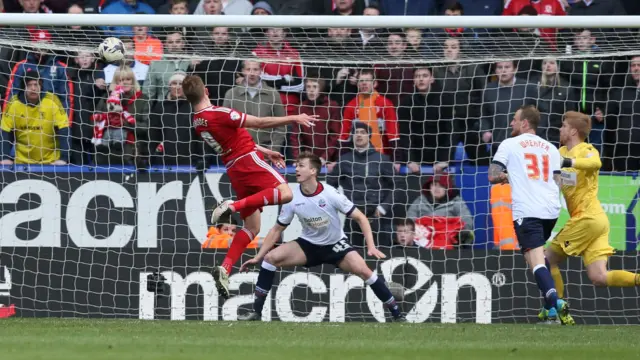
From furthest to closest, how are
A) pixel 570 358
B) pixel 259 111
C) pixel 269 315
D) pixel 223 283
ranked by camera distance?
pixel 259 111 → pixel 269 315 → pixel 223 283 → pixel 570 358

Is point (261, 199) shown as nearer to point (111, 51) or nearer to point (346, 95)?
point (111, 51)

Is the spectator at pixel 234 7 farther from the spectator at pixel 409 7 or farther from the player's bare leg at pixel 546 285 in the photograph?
the player's bare leg at pixel 546 285

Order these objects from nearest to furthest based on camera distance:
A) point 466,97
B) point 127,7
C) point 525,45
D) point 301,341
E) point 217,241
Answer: point 301,341
point 217,241
point 525,45
point 466,97
point 127,7

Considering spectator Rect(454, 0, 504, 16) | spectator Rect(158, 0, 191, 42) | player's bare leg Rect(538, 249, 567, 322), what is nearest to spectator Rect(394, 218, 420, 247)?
player's bare leg Rect(538, 249, 567, 322)

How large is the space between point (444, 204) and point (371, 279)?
177cm

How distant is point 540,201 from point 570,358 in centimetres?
326

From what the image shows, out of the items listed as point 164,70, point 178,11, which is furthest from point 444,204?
point 178,11

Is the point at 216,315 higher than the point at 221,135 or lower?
lower

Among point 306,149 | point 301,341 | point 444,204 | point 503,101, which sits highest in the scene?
point 503,101

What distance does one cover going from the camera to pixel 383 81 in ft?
44.7

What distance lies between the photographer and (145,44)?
44.2ft

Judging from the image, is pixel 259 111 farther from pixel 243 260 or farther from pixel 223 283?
pixel 223 283

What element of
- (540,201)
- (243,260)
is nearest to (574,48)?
(540,201)

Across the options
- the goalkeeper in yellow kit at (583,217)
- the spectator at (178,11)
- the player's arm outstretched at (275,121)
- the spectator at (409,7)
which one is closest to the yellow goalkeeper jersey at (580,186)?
the goalkeeper in yellow kit at (583,217)
